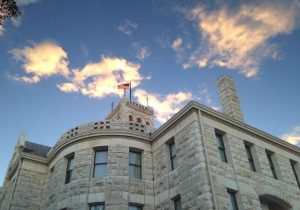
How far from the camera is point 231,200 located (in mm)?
15484

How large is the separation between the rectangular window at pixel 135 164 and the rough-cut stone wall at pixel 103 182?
29 centimetres

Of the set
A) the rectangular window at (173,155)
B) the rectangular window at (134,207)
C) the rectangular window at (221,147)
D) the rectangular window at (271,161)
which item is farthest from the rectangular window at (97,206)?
the rectangular window at (271,161)

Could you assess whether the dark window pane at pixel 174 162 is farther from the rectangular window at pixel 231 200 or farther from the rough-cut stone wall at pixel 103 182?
the rectangular window at pixel 231 200

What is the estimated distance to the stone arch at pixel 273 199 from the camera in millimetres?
16969

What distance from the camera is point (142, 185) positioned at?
1792 centimetres

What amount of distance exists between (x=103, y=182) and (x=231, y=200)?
22.0ft

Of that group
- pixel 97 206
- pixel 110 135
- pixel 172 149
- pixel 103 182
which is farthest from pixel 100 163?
pixel 172 149

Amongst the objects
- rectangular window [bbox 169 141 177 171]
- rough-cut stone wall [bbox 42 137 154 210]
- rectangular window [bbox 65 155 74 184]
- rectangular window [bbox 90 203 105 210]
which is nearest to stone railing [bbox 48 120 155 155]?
rough-cut stone wall [bbox 42 137 154 210]

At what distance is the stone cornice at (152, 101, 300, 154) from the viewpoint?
17.3 m

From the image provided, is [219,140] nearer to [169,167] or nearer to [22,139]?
[169,167]

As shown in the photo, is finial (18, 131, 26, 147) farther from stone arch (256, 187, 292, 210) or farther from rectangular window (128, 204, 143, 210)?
stone arch (256, 187, 292, 210)

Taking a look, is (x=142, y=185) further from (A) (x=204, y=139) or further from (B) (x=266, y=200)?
(B) (x=266, y=200)

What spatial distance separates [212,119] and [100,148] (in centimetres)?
666

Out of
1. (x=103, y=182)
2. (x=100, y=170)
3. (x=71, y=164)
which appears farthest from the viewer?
(x=71, y=164)
